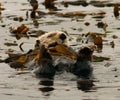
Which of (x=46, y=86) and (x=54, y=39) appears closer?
(x=46, y=86)

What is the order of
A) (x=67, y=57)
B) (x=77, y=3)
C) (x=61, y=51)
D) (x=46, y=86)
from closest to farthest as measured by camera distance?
(x=46, y=86) < (x=67, y=57) < (x=61, y=51) < (x=77, y=3)

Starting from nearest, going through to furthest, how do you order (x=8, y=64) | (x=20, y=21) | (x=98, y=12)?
1. (x=8, y=64)
2. (x=20, y=21)
3. (x=98, y=12)

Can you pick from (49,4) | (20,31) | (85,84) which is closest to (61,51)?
(85,84)

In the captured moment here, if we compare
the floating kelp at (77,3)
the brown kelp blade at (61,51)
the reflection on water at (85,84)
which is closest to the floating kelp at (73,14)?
the floating kelp at (77,3)

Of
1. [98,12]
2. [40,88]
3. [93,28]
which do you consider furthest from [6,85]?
[98,12]

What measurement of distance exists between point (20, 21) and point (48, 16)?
1042 millimetres

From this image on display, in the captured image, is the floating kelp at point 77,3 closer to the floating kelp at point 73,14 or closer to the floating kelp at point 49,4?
the floating kelp at point 49,4

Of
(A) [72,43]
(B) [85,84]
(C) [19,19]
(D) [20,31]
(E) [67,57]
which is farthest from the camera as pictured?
(C) [19,19]

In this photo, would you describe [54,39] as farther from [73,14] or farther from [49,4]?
[49,4]

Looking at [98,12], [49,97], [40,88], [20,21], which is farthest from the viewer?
[98,12]

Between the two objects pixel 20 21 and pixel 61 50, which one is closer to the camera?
pixel 61 50

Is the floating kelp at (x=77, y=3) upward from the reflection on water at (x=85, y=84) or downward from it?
downward

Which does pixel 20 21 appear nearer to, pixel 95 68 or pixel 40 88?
pixel 95 68

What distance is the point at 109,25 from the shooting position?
1259 centimetres
